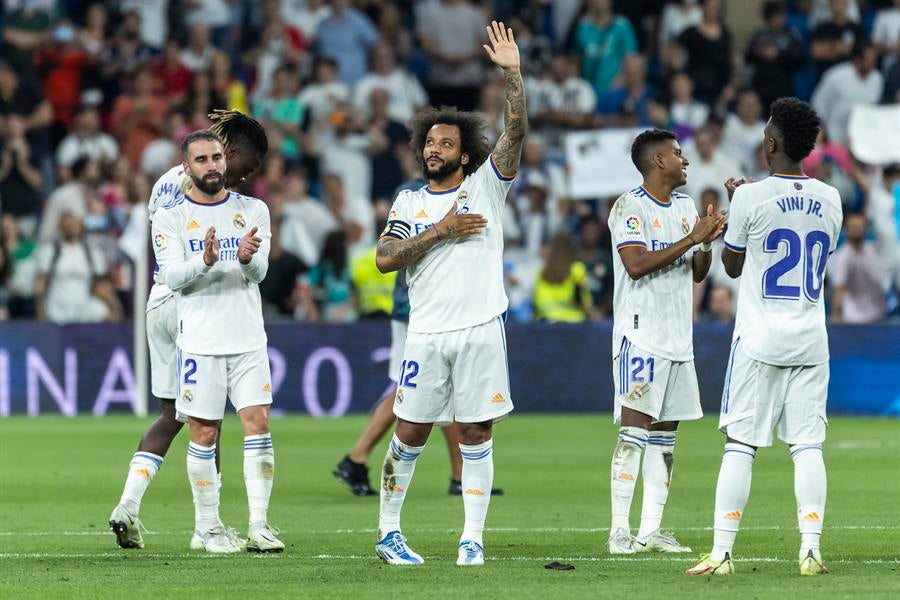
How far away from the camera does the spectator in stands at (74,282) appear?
21391 millimetres

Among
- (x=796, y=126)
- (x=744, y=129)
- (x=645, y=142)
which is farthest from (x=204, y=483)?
(x=744, y=129)

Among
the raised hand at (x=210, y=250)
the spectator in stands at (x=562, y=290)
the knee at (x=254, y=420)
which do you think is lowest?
the knee at (x=254, y=420)

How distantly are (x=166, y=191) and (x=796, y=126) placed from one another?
3777mm

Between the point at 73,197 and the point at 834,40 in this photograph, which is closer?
the point at 73,197

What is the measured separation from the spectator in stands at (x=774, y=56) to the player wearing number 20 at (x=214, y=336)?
50.7 feet

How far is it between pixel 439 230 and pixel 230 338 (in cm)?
151

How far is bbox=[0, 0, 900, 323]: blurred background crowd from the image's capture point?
70.2 ft

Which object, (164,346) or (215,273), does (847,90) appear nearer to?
(164,346)

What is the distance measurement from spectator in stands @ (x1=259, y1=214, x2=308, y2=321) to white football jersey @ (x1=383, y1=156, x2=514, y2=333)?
1167 cm

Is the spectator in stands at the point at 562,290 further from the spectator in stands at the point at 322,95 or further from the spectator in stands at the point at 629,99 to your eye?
the spectator in stands at the point at 322,95

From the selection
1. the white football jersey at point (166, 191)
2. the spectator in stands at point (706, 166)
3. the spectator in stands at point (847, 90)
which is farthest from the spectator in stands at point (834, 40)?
the white football jersey at point (166, 191)

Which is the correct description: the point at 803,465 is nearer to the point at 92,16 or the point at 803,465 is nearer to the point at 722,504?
the point at 722,504

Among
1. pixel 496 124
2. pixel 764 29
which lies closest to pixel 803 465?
pixel 496 124

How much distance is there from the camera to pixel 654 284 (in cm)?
1004
